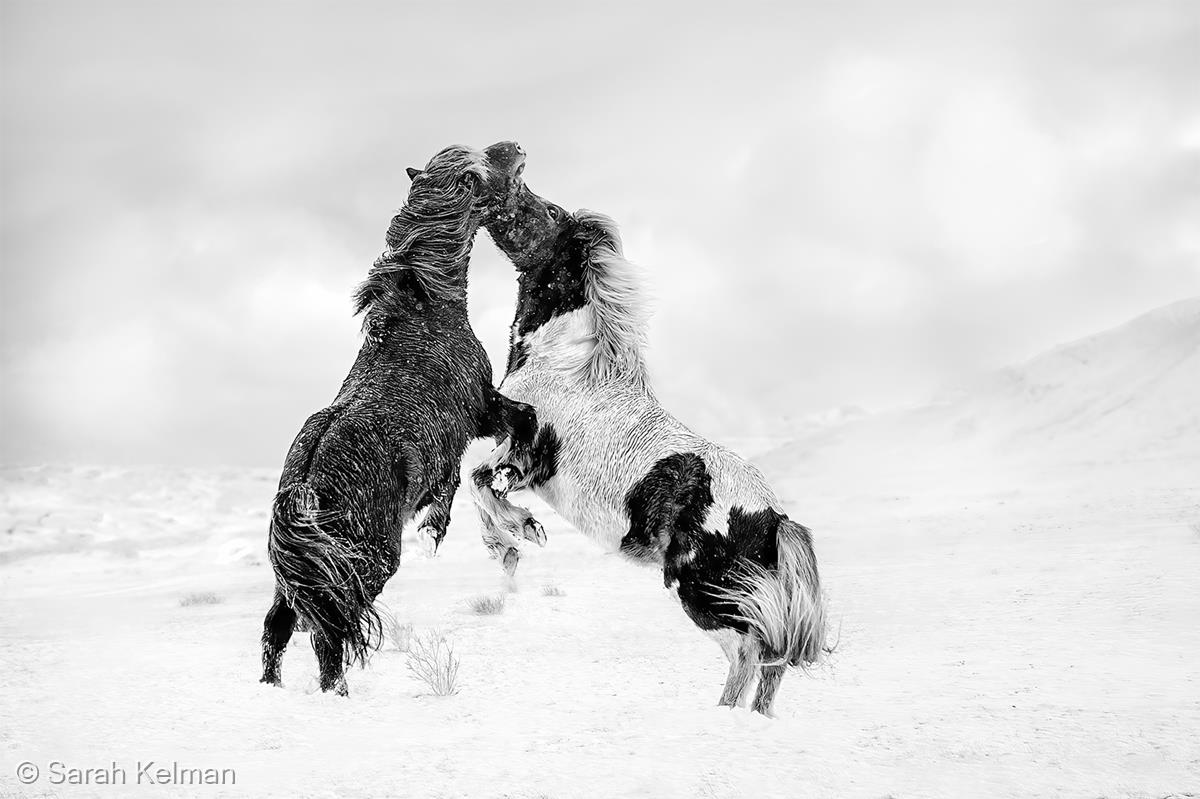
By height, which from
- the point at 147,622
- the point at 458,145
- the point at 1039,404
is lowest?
the point at 147,622

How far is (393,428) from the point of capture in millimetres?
3611

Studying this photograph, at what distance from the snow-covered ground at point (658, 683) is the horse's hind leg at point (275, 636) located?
3.7 inches

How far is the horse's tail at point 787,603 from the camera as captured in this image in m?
4.41

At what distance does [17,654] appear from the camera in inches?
255

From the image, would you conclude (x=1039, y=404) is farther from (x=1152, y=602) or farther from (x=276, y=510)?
(x=276, y=510)

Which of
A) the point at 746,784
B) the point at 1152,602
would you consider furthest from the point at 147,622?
the point at 1152,602

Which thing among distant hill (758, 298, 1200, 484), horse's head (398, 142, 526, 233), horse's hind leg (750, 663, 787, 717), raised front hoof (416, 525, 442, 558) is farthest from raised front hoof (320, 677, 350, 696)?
distant hill (758, 298, 1200, 484)

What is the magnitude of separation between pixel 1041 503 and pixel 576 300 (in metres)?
17.3

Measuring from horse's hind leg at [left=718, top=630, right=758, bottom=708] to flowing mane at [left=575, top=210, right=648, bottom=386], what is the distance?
1.51 metres

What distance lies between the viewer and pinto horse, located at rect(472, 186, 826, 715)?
4.46 meters

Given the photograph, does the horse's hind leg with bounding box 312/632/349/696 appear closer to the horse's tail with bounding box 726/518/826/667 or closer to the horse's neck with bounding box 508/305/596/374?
the horse's tail with bounding box 726/518/826/667

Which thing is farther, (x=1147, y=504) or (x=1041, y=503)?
(x=1041, y=503)

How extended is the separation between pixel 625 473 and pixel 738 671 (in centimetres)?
113

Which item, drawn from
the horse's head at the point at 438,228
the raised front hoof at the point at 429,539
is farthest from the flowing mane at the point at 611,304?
the raised front hoof at the point at 429,539
